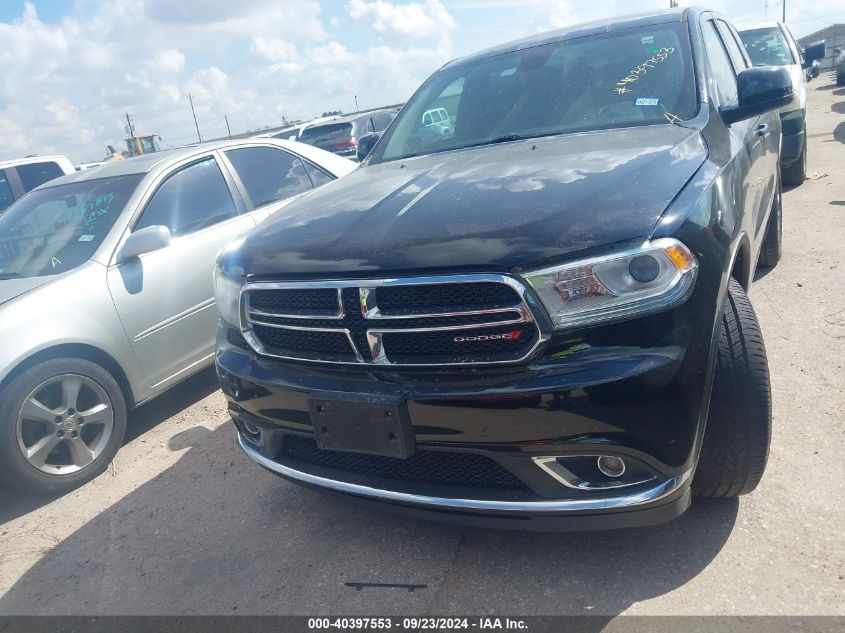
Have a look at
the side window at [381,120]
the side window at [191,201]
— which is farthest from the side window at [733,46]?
the side window at [381,120]

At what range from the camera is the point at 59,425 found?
3.59 m

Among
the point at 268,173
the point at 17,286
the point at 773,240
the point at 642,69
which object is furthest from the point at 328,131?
the point at 642,69

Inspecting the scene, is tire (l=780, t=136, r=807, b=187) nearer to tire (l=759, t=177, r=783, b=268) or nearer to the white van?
tire (l=759, t=177, r=783, b=268)

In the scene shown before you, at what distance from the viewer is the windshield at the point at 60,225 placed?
4.05 meters

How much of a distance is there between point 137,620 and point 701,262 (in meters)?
2.39

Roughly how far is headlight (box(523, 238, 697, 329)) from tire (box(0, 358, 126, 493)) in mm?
2866

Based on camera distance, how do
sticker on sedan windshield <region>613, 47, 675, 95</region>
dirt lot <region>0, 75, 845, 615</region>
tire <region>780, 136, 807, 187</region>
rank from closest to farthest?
dirt lot <region>0, 75, 845, 615</region> < sticker on sedan windshield <region>613, 47, 675, 95</region> < tire <region>780, 136, 807, 187</region>

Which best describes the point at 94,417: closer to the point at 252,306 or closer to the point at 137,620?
the point at 137,620

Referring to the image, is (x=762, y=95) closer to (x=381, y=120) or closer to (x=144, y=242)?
(x=144, y=242)

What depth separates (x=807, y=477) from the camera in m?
2.61

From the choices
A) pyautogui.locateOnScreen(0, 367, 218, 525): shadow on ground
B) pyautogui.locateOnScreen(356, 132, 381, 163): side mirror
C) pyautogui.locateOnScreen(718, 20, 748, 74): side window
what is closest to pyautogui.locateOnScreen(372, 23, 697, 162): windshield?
pyautogui.locateOnScreen(356, 132, 381, 163): side mirror

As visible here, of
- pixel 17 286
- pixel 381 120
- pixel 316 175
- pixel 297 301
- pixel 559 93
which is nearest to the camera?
pixel 297 301

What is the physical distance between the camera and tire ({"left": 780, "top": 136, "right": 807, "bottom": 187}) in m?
7.48

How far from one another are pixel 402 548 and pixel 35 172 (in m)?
8.43
